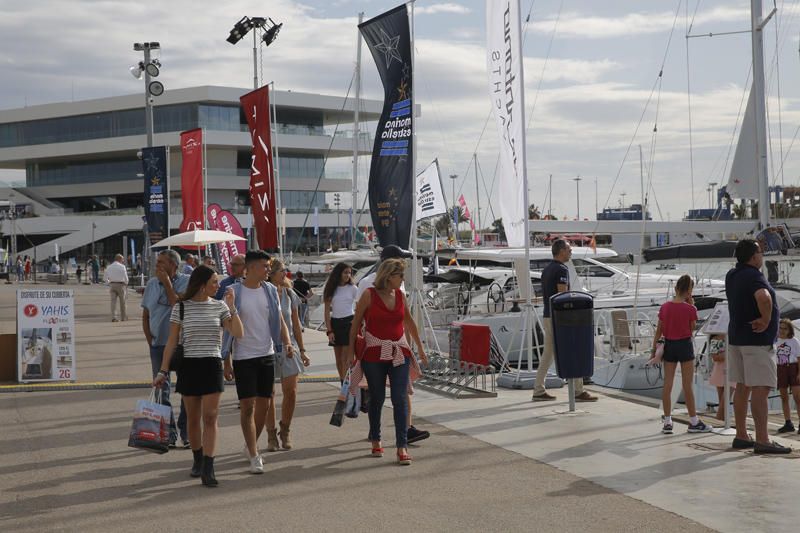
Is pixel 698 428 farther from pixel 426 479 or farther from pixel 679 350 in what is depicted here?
pixel 426 479

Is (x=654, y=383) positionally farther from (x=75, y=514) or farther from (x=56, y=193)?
(x=56, y=193)

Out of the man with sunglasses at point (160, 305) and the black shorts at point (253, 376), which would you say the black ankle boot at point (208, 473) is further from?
the man with sunglasses at point (160, 305)

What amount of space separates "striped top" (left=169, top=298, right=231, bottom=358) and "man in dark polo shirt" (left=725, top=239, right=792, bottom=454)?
15.3 ft

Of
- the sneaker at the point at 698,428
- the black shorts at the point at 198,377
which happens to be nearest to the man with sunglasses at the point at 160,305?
the black shorts at the point at 198,377

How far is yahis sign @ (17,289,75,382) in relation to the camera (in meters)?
14.5

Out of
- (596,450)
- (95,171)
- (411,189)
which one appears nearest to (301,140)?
(95,171)

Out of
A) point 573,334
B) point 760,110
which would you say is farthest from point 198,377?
point 760,110

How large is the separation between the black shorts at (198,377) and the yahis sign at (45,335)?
289 inches

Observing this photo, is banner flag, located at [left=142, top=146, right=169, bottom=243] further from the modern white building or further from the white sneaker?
the modern white building

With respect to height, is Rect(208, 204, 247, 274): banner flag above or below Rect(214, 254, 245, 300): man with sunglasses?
above

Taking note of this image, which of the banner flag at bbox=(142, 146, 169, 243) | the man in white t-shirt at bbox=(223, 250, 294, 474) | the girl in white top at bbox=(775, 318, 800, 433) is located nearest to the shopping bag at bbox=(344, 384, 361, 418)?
the man in white t-shirt at bbox=(223, 250, 294, 474)

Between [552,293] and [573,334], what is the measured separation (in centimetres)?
111

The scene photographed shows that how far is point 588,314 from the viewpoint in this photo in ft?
36.4

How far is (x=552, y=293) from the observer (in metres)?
12.1
